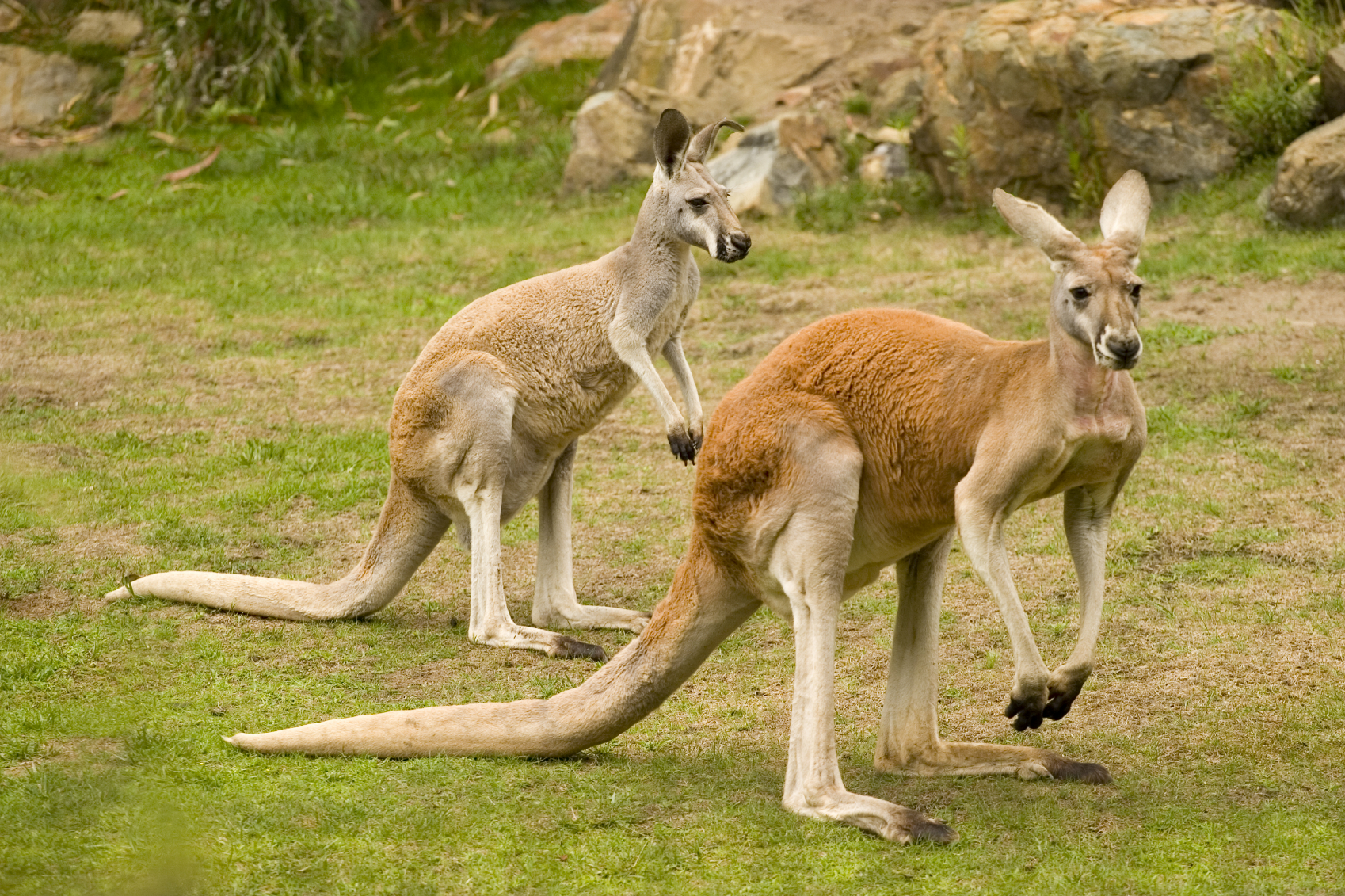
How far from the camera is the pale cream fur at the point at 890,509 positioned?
11.5ft

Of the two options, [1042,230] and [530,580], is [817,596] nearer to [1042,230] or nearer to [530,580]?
[1042,230]

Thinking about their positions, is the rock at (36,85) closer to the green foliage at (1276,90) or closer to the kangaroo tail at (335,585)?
the kangaroo tail at (335,585)

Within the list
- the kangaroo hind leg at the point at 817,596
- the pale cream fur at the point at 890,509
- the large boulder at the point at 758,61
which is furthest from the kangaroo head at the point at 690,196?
the large boulder at the point at 758,61

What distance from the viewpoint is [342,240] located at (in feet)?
35.0

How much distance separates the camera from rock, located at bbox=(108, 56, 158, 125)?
43.6ft

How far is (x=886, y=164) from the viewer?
10664mm

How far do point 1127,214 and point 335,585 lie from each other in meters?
3.00

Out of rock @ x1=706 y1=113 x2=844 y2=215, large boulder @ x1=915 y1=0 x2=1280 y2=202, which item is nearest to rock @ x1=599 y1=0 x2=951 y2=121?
rock @ x1=706 y1=113 x2=844 y2=215

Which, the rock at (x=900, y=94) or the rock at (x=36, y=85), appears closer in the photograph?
the rock at (x=900, y=94)

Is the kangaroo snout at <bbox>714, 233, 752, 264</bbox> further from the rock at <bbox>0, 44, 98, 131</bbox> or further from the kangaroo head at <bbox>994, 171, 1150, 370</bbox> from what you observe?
the rock at <bbox>0, 44, 98, 131</bbox>

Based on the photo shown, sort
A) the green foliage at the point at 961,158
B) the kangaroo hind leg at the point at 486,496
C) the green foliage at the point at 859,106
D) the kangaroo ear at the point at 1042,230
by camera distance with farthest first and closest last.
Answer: the green foliage at the point at 859,106
the green foliage at the point at 961,158
the kangaroo hind leg at the point at 486,496
the kangaroo ear at the point at 1042,230

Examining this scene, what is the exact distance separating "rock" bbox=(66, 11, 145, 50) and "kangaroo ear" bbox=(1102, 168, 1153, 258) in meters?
11.9

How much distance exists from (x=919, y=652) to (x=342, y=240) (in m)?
7.55

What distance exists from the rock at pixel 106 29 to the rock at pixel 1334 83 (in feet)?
32.0
